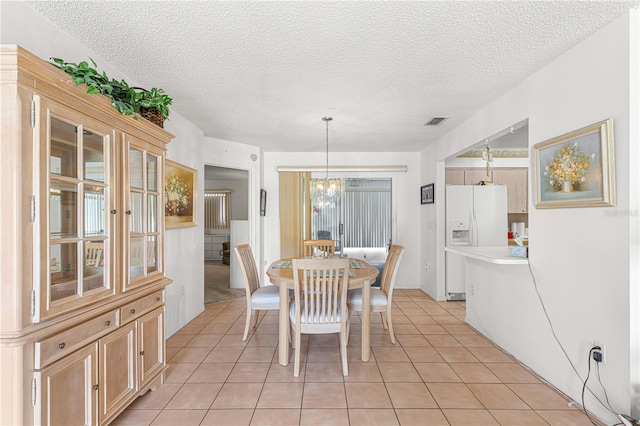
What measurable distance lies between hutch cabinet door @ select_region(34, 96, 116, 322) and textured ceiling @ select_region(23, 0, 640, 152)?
714 mm

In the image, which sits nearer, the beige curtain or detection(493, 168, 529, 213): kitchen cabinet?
detection(493, 168, 529, 213): kitchen cabinet

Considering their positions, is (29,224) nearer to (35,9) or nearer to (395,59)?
(35,9)

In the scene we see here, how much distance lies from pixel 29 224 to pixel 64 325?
494 mm

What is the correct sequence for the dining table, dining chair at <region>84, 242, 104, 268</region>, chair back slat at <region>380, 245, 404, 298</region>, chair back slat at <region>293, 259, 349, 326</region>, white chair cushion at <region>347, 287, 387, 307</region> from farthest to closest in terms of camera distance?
chair back slat at <region>380, 245, 404, 298</region>, white chair cushion at <region>347, 287, 387, 307</region>, the dining table, chair back slat at <region>293, 259, 349, 326</region>, dining chair at <region>84, 242, 104, 268</region>

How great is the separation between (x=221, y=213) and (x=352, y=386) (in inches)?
291

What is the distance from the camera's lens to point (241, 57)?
217cm

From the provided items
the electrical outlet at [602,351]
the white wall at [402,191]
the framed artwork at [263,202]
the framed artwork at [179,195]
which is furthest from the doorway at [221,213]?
the electrical outlet at [602,351]

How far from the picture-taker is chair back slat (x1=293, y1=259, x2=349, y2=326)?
7.87ft

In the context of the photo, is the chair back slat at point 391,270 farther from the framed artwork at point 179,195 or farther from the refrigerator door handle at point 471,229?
the framed artwork at point 179,195

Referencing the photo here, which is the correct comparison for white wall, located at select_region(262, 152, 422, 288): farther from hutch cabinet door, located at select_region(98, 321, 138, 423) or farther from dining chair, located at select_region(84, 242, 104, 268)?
dining chair, located at select_region(84, 242, 104, 268)

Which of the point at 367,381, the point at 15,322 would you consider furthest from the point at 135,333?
the point at 367,381

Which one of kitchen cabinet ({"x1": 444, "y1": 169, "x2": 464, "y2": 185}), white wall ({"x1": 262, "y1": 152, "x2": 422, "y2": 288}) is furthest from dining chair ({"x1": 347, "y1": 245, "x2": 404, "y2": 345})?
kitchen cabinet ({"x1": 444, "y1": 169, "x2": 464, "y2": 185})

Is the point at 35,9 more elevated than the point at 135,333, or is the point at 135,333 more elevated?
the point at 35,9

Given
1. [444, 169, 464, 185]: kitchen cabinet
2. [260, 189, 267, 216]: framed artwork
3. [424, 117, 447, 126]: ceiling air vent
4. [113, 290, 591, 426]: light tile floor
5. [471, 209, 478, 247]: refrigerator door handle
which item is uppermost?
[424, 117, 447, 126]: ceiling air vent
